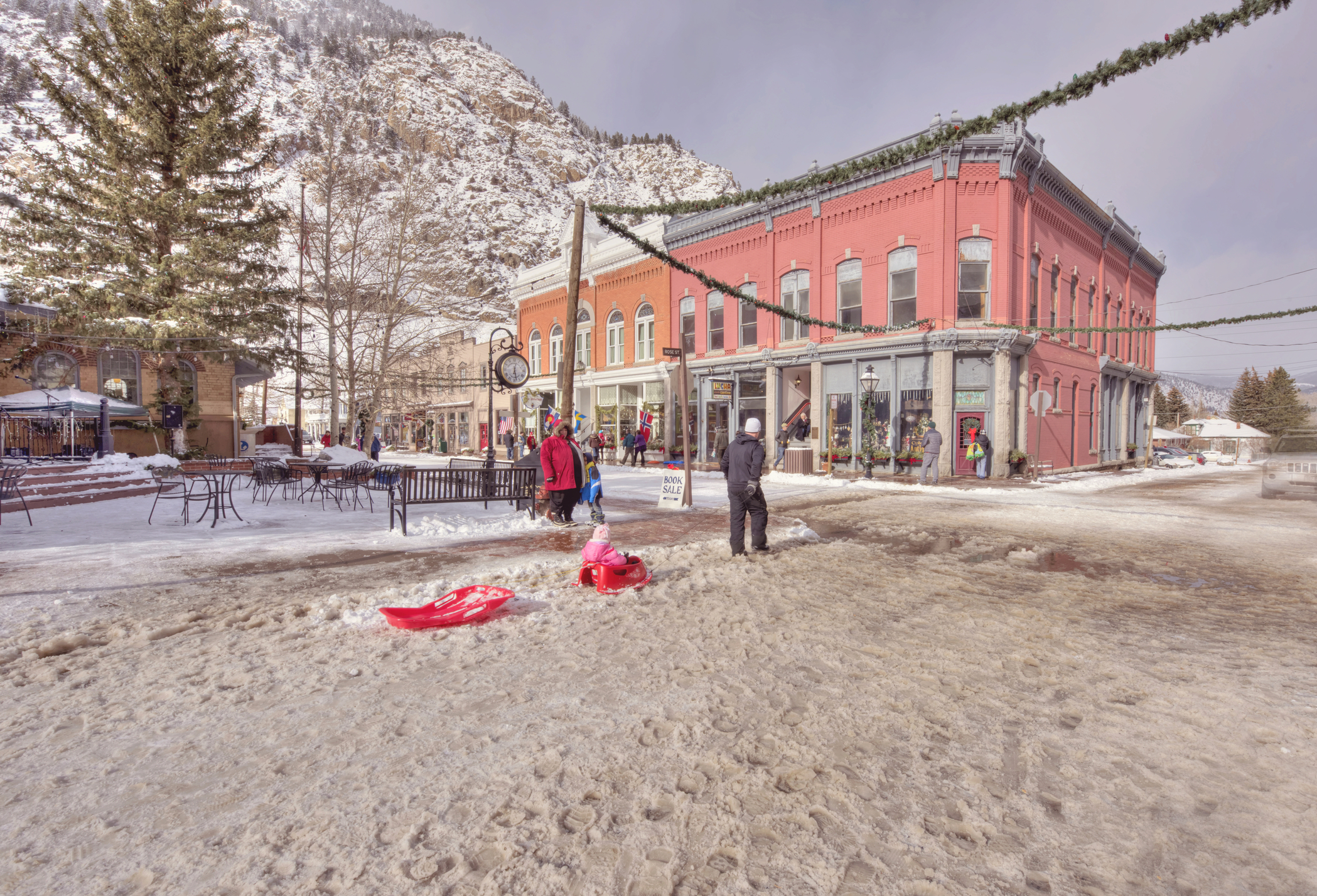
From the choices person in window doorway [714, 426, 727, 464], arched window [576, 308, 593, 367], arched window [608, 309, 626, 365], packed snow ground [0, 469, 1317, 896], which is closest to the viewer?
packed snow ground [0, 469, 1317, 896]

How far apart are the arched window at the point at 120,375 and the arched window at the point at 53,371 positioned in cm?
120

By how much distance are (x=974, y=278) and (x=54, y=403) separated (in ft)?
86.1

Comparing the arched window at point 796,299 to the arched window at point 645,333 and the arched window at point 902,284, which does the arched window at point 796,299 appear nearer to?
the arched window at point 902,284

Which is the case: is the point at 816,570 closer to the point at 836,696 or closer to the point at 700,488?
the point at 836,696

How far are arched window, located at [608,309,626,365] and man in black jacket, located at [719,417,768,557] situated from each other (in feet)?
72.4

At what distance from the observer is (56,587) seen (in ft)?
19.0

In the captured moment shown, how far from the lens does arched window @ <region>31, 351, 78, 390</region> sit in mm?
18453

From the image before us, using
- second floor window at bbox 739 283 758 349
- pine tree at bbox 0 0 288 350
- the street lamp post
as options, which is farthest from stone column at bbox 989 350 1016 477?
pine tree at bbox 0 0 288 350

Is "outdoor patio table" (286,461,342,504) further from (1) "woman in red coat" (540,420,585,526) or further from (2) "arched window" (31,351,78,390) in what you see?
(2) "arched window" (31,351,78,390)

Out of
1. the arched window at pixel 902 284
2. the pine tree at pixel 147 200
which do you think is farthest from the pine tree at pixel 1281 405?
the pine tree at pixel 147 200

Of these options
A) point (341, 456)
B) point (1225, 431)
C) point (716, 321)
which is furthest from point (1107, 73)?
point (1225, 431)

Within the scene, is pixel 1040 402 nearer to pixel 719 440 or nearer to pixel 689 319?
pixel 719 440

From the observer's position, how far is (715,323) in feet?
84.4

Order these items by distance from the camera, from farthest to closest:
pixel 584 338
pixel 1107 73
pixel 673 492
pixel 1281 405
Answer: pixel 1281 405, pixel 584 338, pixel 673 492, pixel 1107 73
